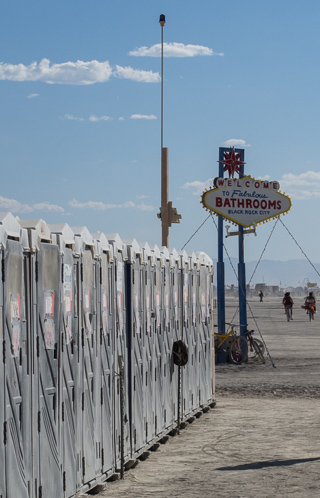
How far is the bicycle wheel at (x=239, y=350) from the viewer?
25.5 meters

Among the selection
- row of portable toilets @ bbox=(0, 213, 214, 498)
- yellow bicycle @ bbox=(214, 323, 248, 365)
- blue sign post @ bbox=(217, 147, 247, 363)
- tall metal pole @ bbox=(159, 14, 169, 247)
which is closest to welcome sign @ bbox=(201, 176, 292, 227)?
blue sign post @ bbox=(217, 147, 247, 363)

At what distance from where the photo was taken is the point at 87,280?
10180 millimetres

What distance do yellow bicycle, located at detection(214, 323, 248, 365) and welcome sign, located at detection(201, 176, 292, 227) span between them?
348 centimetres

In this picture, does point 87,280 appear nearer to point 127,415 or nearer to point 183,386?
point 127,415

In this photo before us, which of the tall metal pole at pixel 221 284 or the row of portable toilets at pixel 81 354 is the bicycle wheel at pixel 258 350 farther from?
the row of portable toilets at pixel 81 354

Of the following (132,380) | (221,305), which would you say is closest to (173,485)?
(132,380)

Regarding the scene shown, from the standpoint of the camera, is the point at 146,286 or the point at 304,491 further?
the point at 146,286

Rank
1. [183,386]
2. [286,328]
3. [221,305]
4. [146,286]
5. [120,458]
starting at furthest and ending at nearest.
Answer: [286,328] → [221,305] → [183,386] → [146,286] → [120,458]

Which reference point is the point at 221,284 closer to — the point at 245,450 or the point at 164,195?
the point at 164,195

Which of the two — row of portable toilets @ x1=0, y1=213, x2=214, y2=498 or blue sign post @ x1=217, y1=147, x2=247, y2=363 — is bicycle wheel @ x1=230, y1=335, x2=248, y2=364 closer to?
blue sign post @ x1=217, y1=147, x2=247, y2=363

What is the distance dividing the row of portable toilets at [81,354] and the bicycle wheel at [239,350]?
1033 cm

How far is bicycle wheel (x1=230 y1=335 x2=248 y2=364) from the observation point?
83.7 feet

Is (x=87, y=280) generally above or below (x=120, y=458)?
above

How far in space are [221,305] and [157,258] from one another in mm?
13154
